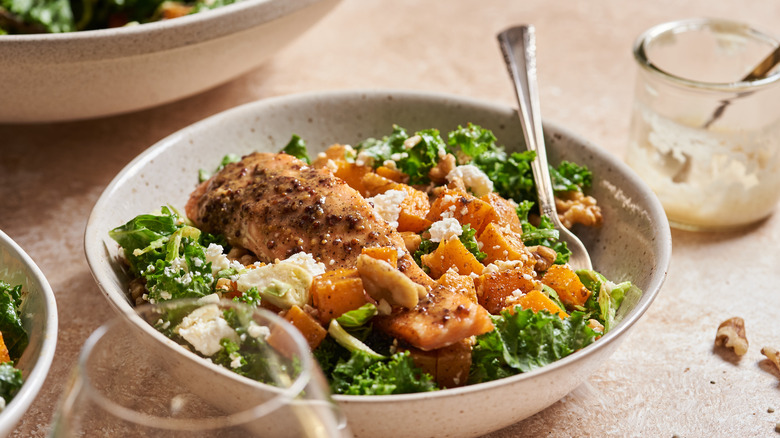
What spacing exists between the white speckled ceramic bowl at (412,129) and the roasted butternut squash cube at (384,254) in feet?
1.67

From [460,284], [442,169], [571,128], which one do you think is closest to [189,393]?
[460,284]

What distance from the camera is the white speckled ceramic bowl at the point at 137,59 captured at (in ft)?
9.73

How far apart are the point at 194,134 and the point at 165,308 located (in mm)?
1574

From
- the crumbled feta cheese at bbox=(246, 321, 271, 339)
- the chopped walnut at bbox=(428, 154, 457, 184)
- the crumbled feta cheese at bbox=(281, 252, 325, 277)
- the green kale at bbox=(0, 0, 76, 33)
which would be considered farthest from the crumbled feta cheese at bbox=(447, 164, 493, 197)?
the green kale at bbox=(0, 0, 76, 33)

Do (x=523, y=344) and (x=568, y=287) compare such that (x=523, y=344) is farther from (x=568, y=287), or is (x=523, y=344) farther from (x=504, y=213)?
(x=504, y=213)

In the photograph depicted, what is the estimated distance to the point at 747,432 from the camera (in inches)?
94.7

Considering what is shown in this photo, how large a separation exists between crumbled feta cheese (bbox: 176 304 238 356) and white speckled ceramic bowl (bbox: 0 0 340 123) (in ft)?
4.89

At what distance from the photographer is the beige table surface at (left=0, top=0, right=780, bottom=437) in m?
2.52

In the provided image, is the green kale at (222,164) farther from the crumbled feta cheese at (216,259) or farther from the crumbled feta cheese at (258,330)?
the crumbled feta cheese at (258,330)

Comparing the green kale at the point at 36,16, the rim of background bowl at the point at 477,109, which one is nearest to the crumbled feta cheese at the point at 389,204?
the rim of background bowl at the point at 477,109

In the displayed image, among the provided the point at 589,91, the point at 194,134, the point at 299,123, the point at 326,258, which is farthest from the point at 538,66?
the point at 326,258

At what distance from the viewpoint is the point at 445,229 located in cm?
256

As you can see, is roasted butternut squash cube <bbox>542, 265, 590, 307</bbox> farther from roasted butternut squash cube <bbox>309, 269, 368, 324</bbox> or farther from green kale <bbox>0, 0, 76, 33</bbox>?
green kale <bbox>0, 0, 76, 33</bbox>

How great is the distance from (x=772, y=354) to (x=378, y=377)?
142 centimetres
